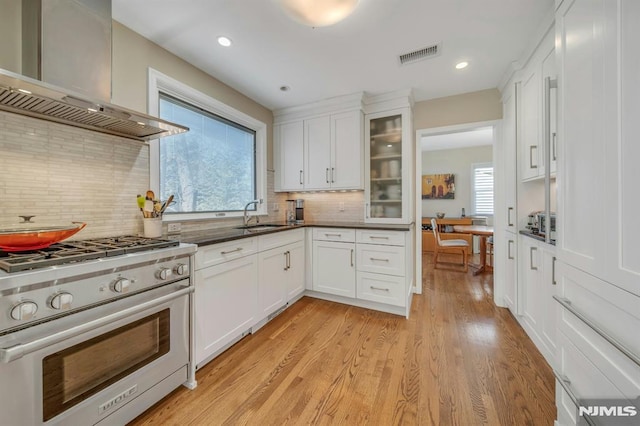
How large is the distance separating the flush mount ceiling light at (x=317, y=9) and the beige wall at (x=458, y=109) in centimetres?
219

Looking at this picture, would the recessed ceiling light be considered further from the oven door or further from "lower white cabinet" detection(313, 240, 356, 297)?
"lower white cabinet" detection(313, 240, 356, 297)

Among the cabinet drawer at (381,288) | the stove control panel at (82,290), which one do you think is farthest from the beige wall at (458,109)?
the stove control panel at (82,290)

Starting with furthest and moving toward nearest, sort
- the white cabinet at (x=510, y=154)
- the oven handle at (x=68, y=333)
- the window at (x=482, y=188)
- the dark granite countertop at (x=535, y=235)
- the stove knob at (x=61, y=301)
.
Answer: the window at (x=482, y=188) < the white cabinet at (x=510, y=154) < the dark granite countertop at (x=535, y=235) < the stove knob at (x=61, y=301) < the oven handle at (x=68, y=333)

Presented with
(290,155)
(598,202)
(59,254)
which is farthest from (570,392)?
(290,155)

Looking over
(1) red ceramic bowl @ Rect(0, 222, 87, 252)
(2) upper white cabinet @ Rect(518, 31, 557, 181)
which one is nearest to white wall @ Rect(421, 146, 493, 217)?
(2) upper white cabinet @ Rect(518, 31, 557, 181)

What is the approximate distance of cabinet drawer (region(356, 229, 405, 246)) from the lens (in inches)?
99.2

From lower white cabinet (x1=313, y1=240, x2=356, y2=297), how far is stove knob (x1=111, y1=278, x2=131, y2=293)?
1995 mm

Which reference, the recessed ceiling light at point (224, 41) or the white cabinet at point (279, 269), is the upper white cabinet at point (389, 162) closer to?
the white cabinet at point (279, 269)

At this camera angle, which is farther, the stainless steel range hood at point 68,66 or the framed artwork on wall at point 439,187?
the framed artwork on wall at point 439,187

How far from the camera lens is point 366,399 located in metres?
1.45

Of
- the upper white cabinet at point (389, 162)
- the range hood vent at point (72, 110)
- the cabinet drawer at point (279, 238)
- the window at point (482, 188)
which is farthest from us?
the window at point (482, 188)

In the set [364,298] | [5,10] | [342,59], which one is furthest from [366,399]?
[5,10]

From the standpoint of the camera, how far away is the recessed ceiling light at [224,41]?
1929 mm

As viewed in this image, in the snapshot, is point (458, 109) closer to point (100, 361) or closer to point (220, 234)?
point (220, 234)
